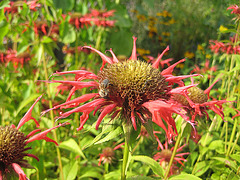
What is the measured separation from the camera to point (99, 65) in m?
1.54

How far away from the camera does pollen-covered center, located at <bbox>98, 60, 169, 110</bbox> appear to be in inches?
30.5

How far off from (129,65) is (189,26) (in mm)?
3665

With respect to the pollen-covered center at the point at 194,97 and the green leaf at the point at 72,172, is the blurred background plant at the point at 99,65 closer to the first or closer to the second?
the green leaf at the point at 72,172

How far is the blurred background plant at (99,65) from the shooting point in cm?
121

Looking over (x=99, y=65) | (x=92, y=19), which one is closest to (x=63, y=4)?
(x=92, y=19)

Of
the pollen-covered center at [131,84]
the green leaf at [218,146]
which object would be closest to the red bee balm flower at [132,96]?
the pollen-covered center at [131,84]

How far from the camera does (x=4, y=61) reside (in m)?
2.10

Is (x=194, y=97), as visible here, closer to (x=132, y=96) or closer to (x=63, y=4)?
(x=132, y=96)

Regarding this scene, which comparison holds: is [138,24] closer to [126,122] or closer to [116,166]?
[116,166]

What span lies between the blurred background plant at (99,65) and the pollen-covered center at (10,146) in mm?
234

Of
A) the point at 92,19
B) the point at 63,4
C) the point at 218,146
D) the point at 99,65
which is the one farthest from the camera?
the point at 92,19

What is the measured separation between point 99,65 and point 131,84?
0.76 metres

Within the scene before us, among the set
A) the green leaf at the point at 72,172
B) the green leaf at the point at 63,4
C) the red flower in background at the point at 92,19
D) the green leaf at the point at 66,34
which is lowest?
the green leaf at the point at 72,172

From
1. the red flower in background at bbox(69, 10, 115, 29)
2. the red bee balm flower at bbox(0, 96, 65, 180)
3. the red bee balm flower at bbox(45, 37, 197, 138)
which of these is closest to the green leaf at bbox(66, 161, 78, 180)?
the red bee balm flower at bbox(0, 96, 65, 180)
